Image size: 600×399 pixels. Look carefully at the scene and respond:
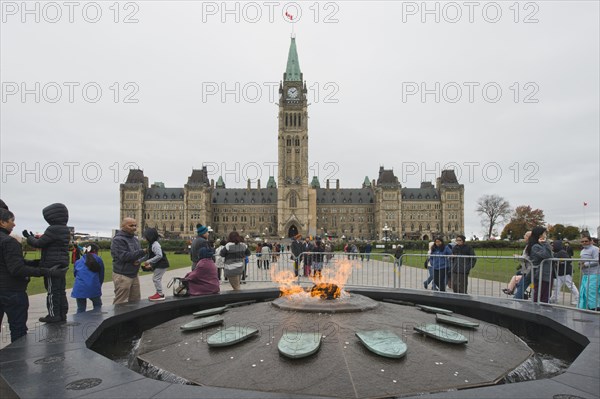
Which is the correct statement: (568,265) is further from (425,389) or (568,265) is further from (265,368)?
(265,368)

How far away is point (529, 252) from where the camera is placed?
969 cm

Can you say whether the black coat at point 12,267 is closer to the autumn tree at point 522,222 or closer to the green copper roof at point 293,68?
the autumn tree at point 522,222

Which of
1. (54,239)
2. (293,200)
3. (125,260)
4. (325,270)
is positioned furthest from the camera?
(293,200)

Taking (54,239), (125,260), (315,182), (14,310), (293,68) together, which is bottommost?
(14,310)

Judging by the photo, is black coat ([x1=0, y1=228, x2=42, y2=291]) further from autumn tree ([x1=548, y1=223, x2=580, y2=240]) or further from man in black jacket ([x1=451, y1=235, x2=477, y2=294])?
autumn tree ([x1=548, y1=223, x2=580, y2=240])

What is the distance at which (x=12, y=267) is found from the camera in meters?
4.85

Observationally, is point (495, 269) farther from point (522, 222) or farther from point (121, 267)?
point (522, 222)

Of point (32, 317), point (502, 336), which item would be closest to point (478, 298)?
point (502, 336)

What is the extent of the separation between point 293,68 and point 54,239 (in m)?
105

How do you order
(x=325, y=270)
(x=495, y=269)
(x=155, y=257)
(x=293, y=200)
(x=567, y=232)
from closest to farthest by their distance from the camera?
(x=155, y=257)
(x=325, y=270)
(x=495, y=269)
(x=567, y=232)
(x=293, y=200)

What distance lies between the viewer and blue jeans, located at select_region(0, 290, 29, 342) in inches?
195

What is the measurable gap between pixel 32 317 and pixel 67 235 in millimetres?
5865

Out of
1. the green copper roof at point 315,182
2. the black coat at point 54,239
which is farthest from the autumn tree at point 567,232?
the black coat at point 54,239

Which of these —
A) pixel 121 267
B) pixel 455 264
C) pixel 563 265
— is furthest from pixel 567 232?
pixel 121 267
